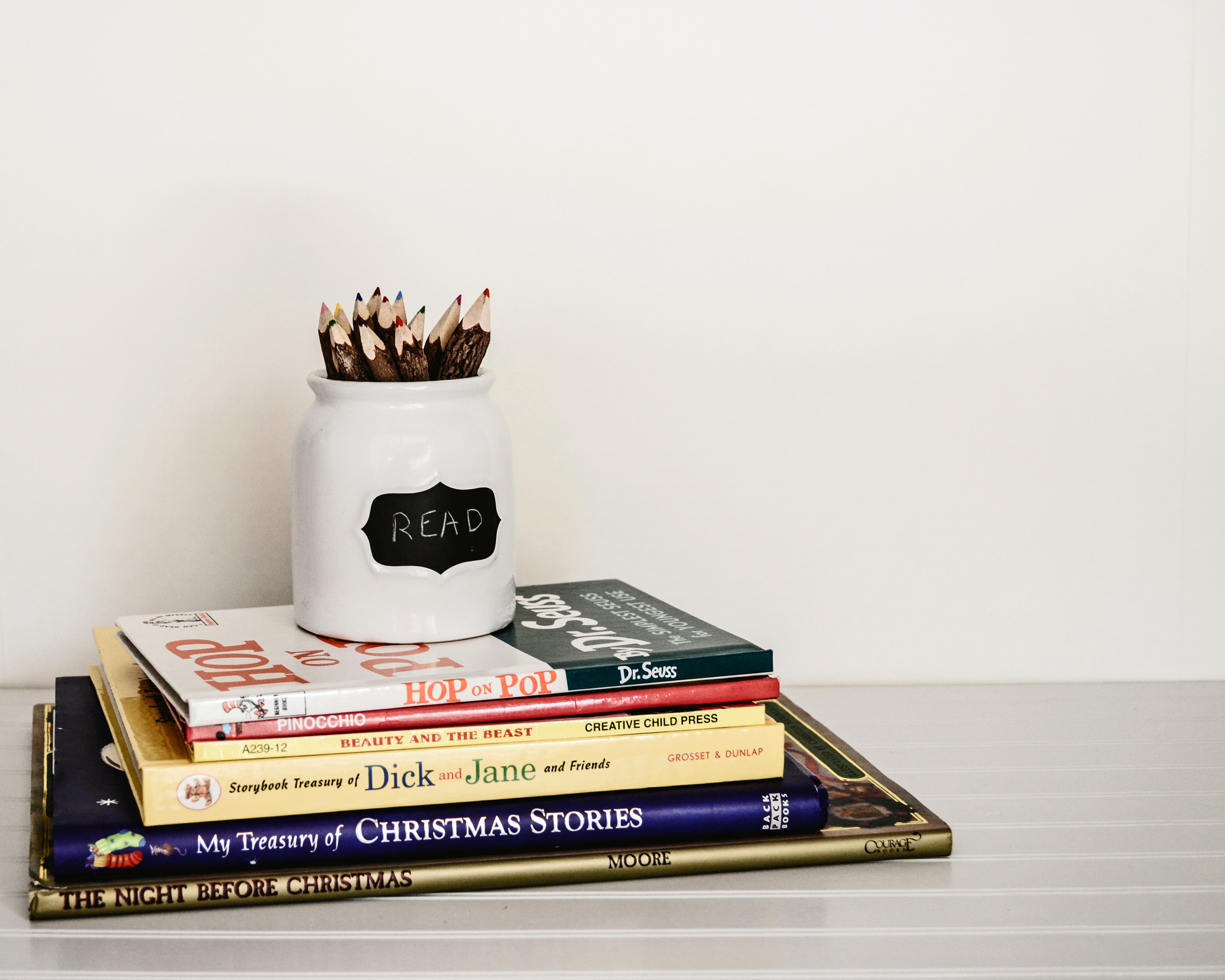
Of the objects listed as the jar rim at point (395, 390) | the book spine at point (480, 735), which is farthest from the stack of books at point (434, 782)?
the jar rim at point (395, 390)

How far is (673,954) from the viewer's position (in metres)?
0.60

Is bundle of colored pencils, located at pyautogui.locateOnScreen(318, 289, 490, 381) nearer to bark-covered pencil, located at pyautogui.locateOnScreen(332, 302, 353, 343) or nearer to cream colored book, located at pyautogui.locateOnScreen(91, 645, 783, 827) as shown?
bark-covered pencil, located at pyautogui.locateOnScreen(332, 302, 353, 343)

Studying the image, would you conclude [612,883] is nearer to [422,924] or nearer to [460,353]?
[422,924]

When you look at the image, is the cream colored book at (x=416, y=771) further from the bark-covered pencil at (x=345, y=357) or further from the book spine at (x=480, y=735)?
the bark-covered pencil at (x=345, y=357)

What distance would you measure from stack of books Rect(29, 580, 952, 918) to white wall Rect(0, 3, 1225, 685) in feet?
0.98

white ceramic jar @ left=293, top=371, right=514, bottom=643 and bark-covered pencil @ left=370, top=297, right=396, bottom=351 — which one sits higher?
bark-covered pencil @ left=370, top=297, right=396, bottom=351

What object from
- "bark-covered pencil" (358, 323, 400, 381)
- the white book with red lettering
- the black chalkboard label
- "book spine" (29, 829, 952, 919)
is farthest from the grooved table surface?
"bark-covered pencil" (358, 323, 400, 381)

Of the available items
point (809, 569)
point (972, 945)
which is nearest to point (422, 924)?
point (972, 945)

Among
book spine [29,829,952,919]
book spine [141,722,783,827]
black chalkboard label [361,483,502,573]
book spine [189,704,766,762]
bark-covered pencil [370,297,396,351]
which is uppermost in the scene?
bark-covered pencil [370,297,396,351]

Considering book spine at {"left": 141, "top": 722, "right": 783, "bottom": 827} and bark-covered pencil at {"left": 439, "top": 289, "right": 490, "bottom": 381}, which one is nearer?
book spine at {"left": 141, "top": 722, "right": 783, "bottom": 827}

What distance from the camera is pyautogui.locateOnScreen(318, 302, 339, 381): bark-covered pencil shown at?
2.56 ft

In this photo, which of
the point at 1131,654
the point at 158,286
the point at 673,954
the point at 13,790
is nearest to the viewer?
the point at 673,954

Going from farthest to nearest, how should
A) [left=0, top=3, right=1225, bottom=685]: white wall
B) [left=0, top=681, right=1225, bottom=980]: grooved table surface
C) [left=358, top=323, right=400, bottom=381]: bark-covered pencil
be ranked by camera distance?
[left=0, top=3, right=1225, bottom=685]: white wall → [left=358, top=323, right=400, bottom=381]: bark-covered pencil → [left=0, top=681, right=1225, bottom=980]: grooved table surface

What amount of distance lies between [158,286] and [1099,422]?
2.66 feet
